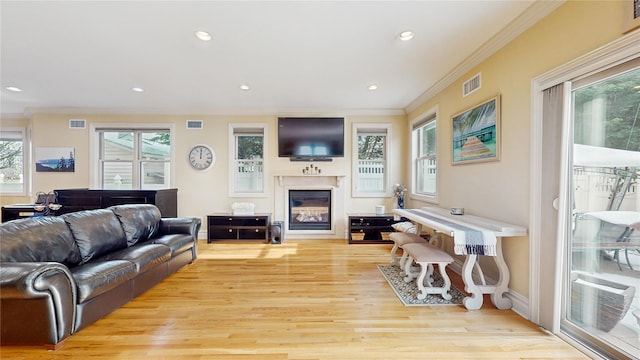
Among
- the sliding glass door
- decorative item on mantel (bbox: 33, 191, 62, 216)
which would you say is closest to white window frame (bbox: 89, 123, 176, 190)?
decorative item on mantel (bbox: 33, 191, 62, 216)

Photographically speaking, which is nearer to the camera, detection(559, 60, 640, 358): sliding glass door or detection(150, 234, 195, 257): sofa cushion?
detection(559, 60, 640, 358): sliding glass door

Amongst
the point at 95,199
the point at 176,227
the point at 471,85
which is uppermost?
the point at 471,85

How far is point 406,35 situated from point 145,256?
3.42 metres

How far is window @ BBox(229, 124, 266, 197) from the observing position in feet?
17.4

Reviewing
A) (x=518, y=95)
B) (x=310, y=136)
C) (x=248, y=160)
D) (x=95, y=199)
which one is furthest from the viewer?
(x=248, y=160)

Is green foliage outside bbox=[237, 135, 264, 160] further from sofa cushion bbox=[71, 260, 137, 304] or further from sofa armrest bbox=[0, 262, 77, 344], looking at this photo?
sofa armrest bbox=[0, 262, 77, 344]

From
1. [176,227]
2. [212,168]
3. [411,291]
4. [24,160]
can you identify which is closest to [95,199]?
[212,168]

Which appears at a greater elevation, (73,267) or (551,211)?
(551,211)

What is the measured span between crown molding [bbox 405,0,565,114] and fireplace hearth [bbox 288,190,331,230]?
9.31 feet

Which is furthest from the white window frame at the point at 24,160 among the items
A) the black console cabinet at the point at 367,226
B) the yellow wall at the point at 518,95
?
the yellow wall at the point at 518,95

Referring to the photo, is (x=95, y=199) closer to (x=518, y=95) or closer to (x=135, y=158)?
(x=135, y=158)

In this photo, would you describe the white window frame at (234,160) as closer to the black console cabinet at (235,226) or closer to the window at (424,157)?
the black console cabinet at (235,226)

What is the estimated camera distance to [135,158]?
208 inches

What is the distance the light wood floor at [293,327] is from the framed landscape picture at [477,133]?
5.12 feet
